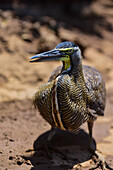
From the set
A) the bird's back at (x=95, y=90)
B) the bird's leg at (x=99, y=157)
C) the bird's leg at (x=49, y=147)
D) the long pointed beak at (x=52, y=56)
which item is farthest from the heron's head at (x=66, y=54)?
the bird's leg at (x=49, y=147)

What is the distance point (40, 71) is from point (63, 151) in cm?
392

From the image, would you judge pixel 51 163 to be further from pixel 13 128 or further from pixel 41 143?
pixel 13 128

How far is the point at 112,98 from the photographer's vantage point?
8133 mm

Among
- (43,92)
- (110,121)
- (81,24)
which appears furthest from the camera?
(81,24)

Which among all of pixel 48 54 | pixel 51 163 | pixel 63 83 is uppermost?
pixel 48 54

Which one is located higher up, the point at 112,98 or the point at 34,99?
the point at 34,99

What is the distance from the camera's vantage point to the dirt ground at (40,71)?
518cm

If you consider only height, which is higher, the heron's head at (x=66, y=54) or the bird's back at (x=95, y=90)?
the heron's head at (x=66, y=54)

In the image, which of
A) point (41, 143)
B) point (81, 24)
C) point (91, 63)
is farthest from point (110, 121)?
point (81, 24)

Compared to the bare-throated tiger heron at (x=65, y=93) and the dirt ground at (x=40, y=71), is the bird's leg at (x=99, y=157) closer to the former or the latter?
the dirt ground at (x=40, y=71)

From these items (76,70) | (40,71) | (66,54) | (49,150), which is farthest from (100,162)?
(40,71)

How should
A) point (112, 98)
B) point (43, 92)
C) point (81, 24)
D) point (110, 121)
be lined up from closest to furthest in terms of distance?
point (43, 92), point (110, 121), point (112, 98), point (81, 24)

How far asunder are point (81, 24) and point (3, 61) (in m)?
6.10

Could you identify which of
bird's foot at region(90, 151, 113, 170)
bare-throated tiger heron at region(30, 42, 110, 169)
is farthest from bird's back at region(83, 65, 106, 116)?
bird's foot at region(90, 151, 113, 170)
